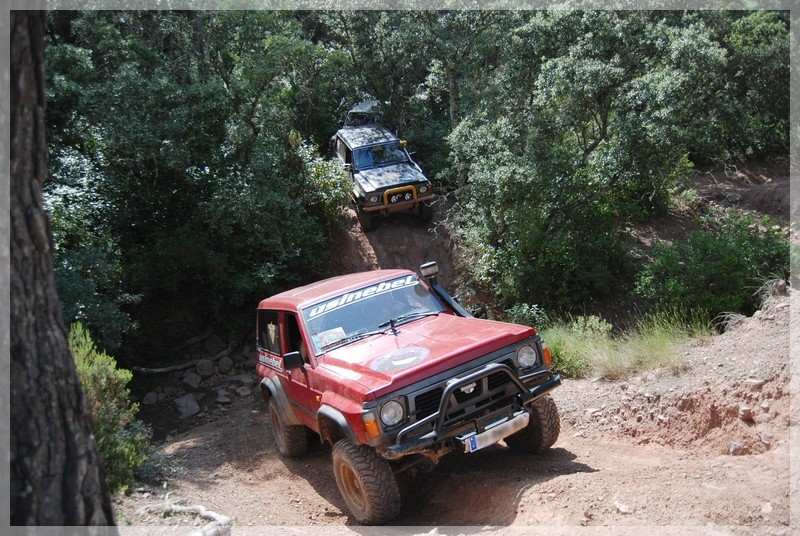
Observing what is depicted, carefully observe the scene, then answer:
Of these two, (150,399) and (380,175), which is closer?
(150,399)

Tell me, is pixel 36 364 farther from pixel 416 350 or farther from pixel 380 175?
pixel 380 175

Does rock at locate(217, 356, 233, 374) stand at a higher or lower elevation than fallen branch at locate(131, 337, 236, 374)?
lower

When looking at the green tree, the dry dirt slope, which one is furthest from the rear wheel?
the dry dirt slope

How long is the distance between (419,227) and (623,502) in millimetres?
10850

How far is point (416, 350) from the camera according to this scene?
594cm

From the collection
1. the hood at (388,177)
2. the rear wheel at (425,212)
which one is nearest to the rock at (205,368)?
the hood at (388,177)

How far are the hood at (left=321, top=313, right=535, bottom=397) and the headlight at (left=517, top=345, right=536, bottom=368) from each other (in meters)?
0.11

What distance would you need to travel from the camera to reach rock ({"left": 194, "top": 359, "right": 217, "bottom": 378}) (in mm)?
12250

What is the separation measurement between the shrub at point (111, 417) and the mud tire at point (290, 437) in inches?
53.8

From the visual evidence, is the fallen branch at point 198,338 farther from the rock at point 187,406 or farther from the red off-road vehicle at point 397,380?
the red off-road vehicle at point 397,380

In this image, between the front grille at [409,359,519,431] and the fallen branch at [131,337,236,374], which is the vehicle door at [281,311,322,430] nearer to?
the front grille at [409,359,519,431]

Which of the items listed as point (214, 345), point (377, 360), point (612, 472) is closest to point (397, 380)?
point (377, 360)

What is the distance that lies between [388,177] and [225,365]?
4968 mm

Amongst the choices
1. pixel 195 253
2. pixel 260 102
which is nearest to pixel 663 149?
pixel 260 102
